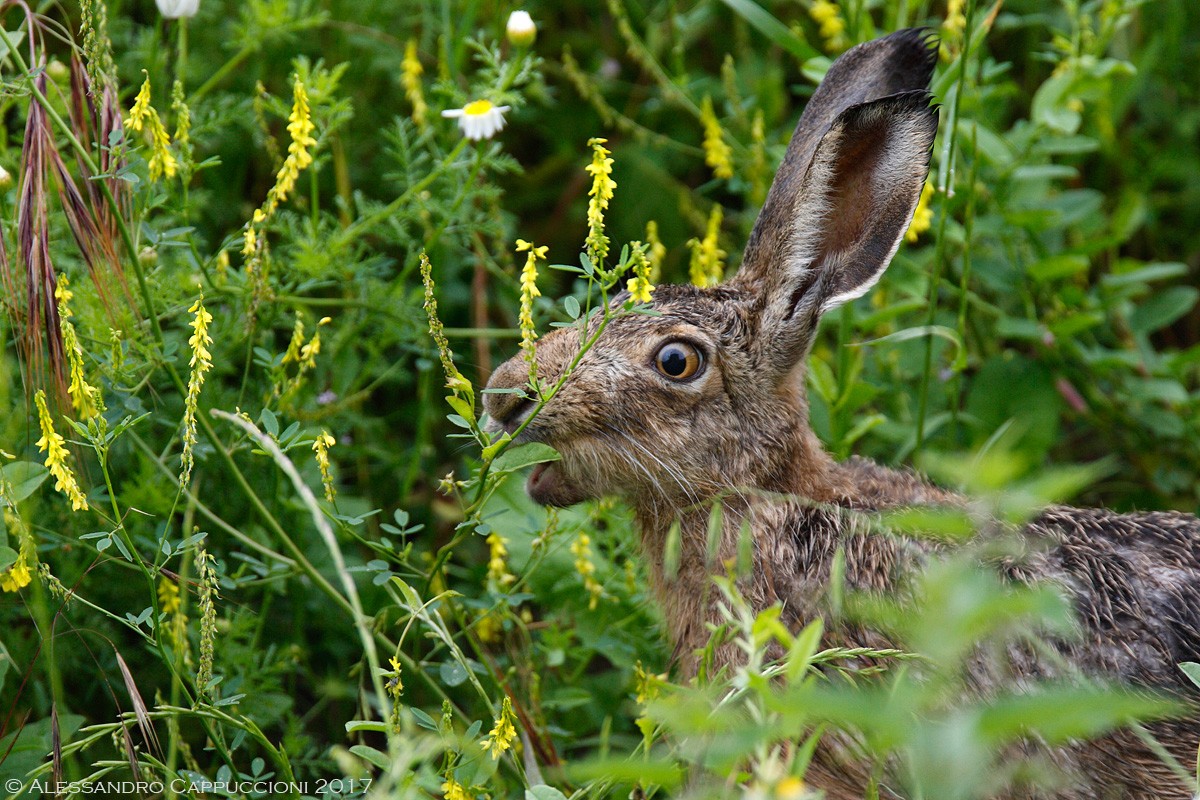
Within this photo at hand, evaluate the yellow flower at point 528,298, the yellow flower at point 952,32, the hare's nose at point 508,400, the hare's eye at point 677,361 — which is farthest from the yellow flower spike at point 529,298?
the yellow flower at point 952,32

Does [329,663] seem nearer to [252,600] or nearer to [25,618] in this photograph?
[252,600]

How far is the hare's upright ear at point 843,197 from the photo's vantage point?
11.4 ft

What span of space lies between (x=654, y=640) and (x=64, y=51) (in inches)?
109

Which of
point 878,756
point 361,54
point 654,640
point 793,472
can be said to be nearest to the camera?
point 878,756

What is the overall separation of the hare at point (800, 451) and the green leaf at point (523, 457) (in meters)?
0.26

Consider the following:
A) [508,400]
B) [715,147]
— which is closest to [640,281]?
[508,400]

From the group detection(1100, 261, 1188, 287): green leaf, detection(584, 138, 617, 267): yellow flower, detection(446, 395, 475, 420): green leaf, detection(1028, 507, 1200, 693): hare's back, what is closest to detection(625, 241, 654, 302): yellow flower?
detection(584, 138, 617, 267): yellow flower

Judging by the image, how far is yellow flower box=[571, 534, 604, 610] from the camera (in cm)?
383

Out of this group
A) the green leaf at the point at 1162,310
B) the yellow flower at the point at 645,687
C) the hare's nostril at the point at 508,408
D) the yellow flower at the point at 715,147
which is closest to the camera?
the yellow flower at the point at 645,687

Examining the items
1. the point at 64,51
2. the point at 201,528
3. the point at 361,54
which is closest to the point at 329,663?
the point at 201,528

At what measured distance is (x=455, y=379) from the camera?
2840 millimetres

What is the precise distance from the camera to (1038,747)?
3164 millimetres

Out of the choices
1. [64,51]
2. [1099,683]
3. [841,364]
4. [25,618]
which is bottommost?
[25,618]

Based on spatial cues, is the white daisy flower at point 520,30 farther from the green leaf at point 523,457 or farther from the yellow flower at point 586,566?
the yellow flower at point 586,566
